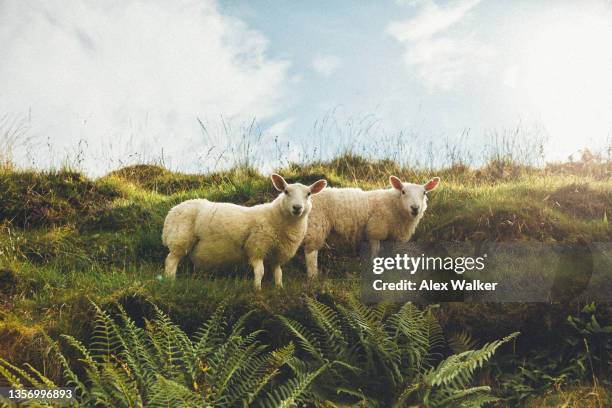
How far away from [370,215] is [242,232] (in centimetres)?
201

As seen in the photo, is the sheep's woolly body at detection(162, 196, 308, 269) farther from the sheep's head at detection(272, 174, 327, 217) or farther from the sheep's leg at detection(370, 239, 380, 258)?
the sheep's leg at detection(370, 239, 380, 258)

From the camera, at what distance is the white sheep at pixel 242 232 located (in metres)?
7.35

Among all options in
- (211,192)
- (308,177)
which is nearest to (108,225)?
(211,192)

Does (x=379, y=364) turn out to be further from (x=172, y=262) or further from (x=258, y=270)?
(x=172, y=262)

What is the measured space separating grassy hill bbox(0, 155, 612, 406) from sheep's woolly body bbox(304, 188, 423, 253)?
0.53m

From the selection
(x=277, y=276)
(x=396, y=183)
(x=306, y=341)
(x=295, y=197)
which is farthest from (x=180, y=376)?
(x=396, y=183)

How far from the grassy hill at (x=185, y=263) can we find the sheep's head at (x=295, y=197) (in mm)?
927

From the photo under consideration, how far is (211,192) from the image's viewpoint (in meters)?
10.9

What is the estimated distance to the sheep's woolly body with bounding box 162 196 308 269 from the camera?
292 inches

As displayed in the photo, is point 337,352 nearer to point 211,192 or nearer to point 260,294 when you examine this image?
point 260,294

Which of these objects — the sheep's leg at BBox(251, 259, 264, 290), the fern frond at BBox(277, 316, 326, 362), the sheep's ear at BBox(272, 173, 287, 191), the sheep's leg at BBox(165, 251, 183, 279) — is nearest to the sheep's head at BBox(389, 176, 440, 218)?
the sheep's ear at BBox(272, 173, 287, 191)

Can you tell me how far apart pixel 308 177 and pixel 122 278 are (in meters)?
4.48

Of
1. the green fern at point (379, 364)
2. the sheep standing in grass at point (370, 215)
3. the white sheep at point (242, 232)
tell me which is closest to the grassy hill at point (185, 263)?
the white sheep at point (242, 232)

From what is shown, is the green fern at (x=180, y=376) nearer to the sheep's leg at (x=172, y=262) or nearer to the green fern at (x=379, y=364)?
the green fern at (x=379, y=364)
